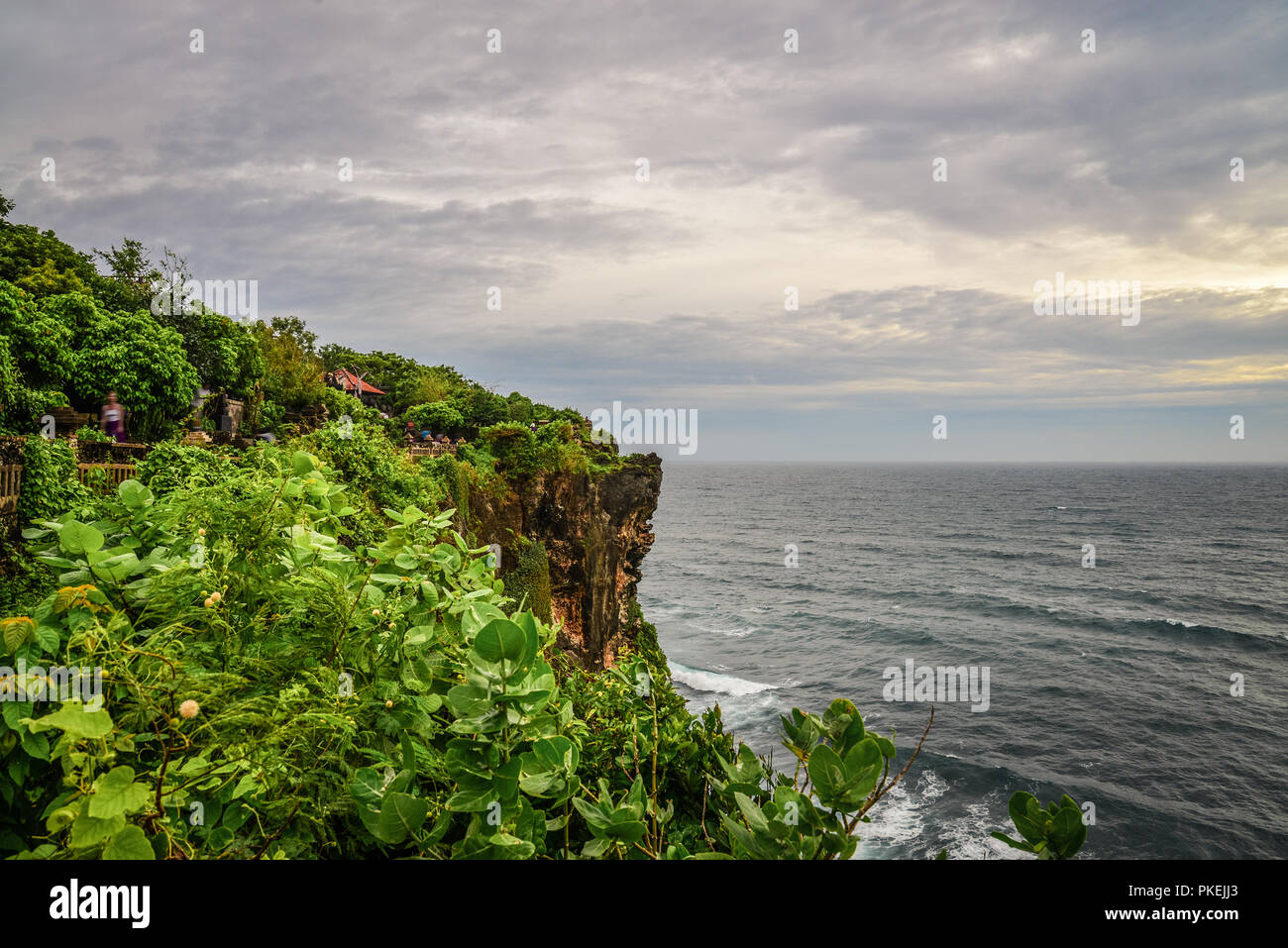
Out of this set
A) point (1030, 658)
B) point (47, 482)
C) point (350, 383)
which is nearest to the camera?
point (47, 482)

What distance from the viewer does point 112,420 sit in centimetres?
1652

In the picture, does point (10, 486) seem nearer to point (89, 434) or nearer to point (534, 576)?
point (89, 434)

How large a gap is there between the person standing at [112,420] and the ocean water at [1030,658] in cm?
2133

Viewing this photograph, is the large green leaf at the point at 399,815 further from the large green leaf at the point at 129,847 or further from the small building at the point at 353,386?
the small building at the point at 353,386

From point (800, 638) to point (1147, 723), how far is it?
927 inches

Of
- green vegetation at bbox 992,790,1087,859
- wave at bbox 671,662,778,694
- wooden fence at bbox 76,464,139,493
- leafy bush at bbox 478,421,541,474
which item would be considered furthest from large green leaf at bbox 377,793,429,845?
wave at bbox 671,662,778,694

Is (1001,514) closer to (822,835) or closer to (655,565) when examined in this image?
(655,565)

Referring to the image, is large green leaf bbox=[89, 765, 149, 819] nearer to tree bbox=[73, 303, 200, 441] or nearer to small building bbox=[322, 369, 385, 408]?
tree bbox=[73, 303, 200, 441]

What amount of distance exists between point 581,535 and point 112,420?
1678 centimetres

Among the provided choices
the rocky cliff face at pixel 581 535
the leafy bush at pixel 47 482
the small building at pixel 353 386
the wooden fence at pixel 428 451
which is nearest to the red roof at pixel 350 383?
the small building at pixel 353 386

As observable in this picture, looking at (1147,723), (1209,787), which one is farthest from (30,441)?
(1147,723)

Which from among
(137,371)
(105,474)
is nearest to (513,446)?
(137,371)

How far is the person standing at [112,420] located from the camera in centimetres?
1648

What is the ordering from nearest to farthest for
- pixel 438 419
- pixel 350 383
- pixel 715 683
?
1. pixel 438 419
2. pixel 715 683
3. pixel 350 383
